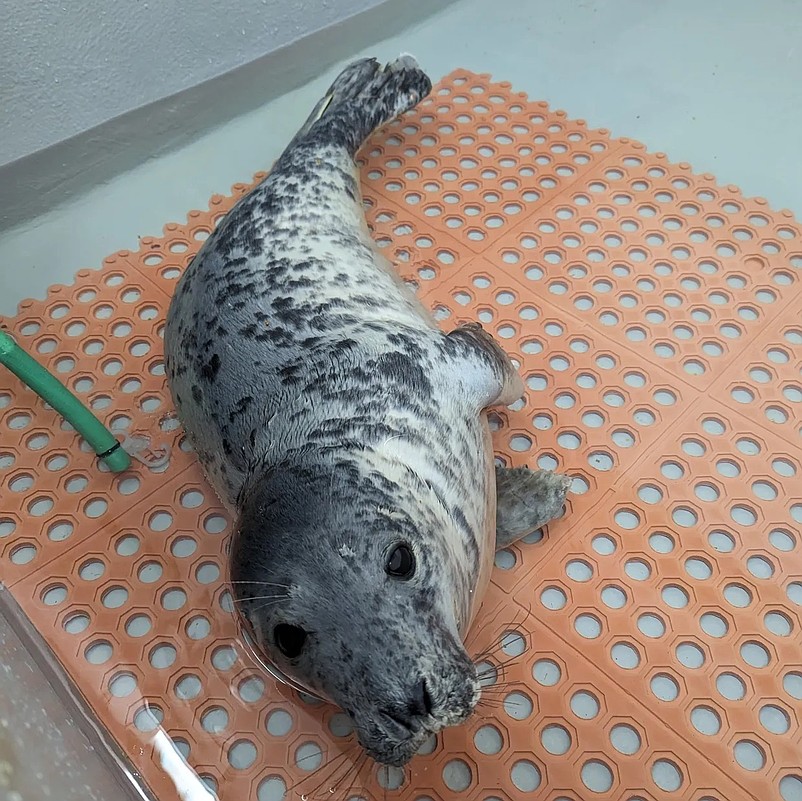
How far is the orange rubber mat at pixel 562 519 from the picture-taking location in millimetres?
1564

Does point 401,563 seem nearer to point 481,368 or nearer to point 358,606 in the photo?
point 358,606

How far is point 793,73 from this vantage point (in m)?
2.82

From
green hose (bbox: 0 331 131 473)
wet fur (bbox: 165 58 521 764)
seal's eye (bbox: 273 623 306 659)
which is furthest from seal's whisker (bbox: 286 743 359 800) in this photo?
green hose (bbox: 0 331 131 473)

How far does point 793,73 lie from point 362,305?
2.06m

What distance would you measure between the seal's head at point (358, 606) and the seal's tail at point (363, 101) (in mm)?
1422

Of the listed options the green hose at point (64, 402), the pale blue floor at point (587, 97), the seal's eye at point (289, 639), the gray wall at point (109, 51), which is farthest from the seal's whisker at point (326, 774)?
the gray wall at point (109, 51)

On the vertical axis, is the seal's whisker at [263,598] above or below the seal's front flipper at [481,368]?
above

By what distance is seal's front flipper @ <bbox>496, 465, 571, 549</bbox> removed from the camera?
1735mm

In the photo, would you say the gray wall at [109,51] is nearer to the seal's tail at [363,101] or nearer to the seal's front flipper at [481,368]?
the seal's tail at [363,101]

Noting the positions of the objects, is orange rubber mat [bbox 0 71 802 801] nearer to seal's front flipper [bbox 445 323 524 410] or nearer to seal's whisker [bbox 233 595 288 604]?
seal's front flipper [bbox 445 323 524 410]

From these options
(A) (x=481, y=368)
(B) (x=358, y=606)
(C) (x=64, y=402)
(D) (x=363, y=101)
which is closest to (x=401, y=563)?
(B) (x=358, y=606)

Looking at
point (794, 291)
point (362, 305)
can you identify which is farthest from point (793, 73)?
point (362, 305)

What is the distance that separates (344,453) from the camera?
1326mm

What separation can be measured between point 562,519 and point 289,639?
849 millimetres
